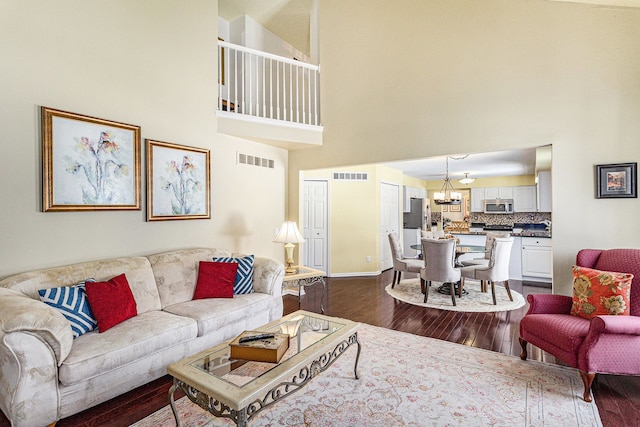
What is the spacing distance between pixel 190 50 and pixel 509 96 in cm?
377

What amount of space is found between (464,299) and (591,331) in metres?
2.60

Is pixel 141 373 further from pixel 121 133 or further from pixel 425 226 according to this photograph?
pixel 425 226

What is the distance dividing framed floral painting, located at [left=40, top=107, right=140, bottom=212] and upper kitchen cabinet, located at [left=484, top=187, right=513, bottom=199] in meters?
8.57

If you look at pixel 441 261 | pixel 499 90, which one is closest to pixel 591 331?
pixel 441 261

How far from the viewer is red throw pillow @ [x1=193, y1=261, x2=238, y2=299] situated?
3.23m

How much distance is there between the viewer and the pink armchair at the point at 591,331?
85.5 inches

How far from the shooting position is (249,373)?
1736 millimetres

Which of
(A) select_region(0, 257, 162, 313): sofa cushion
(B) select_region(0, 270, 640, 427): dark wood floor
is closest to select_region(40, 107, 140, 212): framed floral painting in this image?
(A) select_region(0, 257, 162, 313): sofa cushion

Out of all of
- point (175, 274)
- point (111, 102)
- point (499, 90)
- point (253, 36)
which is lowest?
point (175, 274)

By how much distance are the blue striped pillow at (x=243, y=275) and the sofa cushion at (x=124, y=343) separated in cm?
77

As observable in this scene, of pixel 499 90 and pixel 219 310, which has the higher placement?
pixel 499 90

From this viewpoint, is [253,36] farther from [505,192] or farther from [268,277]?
[505,192]

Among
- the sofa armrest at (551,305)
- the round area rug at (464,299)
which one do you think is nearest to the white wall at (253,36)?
the round area rug at (464,299)

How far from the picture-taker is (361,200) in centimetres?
650
